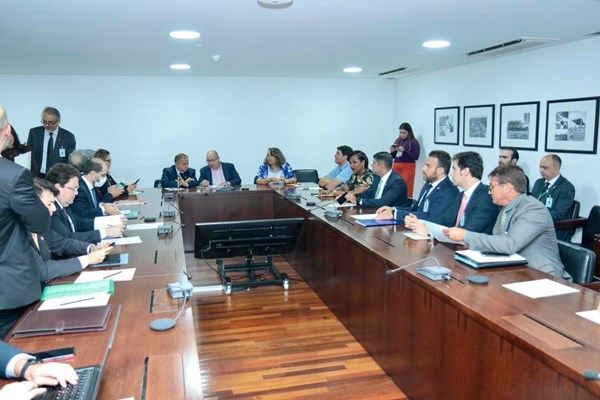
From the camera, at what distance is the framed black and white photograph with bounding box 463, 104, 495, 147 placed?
6117 millimetres

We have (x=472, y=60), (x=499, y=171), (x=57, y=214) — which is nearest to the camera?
(x=499, y=171)

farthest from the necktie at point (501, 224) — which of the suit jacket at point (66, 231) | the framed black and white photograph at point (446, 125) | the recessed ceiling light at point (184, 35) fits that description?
the framed black and white photograph at point (446, 125)

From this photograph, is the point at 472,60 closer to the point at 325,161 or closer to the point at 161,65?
the point at 325,161

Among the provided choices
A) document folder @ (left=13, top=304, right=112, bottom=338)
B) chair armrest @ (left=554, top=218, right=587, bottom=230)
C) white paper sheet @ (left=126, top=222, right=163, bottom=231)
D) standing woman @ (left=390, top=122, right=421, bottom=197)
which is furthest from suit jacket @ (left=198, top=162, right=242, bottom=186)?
document folder @ (left=13, top=304, right=112, bottom=338)

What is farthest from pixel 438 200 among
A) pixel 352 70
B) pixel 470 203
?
pixel 352 70

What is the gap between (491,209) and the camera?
313cm

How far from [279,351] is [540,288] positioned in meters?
1.74

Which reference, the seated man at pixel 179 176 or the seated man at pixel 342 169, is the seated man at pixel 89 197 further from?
the seated man at pixel 342 169

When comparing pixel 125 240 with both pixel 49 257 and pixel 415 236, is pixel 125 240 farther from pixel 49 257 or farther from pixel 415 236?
pixel 415 236

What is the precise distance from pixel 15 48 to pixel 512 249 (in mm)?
4806

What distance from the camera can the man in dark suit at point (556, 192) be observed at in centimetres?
454

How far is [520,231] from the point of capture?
251 centimetres

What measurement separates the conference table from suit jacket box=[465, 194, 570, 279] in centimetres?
14

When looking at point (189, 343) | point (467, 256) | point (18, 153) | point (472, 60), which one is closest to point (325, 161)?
point (472, 60)
